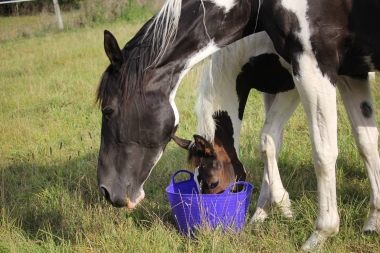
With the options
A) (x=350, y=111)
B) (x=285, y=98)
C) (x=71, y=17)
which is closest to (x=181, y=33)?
(x=285, y=98)

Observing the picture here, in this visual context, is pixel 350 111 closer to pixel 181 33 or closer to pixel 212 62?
pixel 212 62

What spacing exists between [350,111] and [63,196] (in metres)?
2.24

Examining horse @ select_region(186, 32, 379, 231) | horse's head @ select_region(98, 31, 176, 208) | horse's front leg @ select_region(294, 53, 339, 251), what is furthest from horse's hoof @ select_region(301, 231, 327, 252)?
horse's head @ select_region(98, 31, 176, 208)

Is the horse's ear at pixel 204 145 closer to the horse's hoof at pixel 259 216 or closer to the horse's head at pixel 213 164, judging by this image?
the horse's head at pixel 213 164

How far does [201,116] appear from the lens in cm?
333

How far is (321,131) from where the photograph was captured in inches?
102

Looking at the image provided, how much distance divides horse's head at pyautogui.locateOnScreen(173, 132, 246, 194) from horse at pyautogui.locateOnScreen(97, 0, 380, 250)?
0.53 m

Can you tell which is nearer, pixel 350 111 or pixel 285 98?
pixel 350 111

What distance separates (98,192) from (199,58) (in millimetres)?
1637

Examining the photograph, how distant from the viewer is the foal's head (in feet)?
10.5

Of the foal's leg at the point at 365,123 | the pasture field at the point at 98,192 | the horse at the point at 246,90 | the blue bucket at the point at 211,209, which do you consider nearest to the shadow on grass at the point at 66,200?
the pasture field at the point at 98,192

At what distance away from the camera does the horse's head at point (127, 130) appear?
8.64 feet

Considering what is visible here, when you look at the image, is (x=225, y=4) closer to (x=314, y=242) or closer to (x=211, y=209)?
(x=211, y=209)

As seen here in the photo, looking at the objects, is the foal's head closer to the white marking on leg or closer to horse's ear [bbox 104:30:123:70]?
horse's ear [bbox 104:30:123:70]
